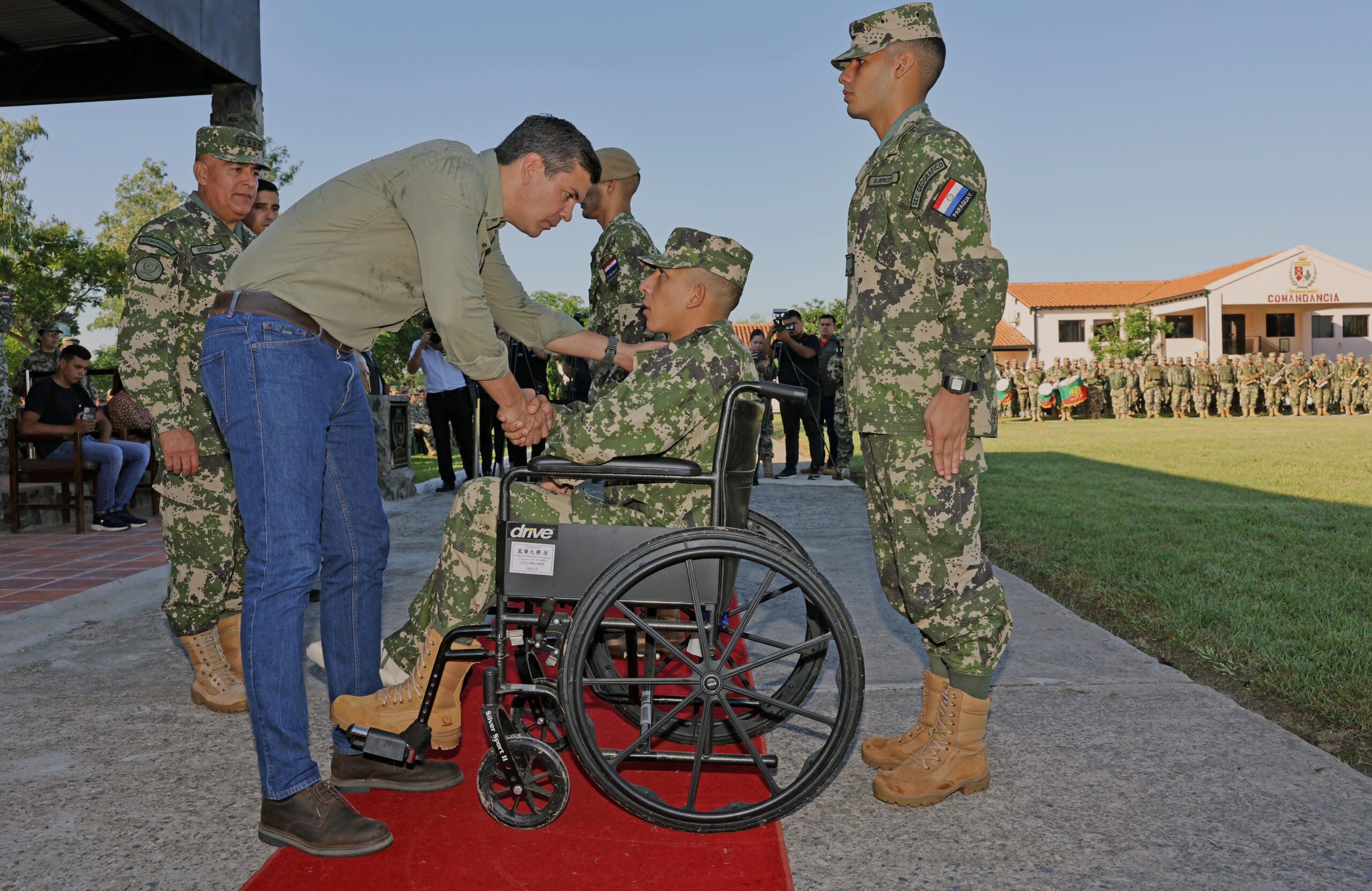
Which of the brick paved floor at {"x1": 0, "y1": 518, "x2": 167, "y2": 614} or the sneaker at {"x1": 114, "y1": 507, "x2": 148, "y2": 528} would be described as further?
the sneaker at {"x1": 114, "y1": 507, "x2": 148, "y2": 528}

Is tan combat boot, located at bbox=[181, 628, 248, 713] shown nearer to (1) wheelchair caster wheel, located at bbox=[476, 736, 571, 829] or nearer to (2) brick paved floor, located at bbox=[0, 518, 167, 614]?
(1) wheelchair caster wheel, located at bbox=[476, 736, 571, 829]

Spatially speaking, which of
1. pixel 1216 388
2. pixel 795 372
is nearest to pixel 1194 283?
pixel 1216 388

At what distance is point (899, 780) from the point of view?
2625 mm

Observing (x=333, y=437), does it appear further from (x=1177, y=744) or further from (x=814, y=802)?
(x=1177, y=744)

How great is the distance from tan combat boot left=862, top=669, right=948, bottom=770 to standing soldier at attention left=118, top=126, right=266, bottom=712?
2070 mm

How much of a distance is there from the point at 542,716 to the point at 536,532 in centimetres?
49

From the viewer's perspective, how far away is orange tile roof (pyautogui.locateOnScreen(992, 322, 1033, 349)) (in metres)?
56.1

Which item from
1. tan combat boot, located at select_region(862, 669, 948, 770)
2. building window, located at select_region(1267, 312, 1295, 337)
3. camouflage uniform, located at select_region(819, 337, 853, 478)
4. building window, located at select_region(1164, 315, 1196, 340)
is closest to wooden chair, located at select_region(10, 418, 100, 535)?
tan combat boot, located at select_region(862, 669, 948, 770)

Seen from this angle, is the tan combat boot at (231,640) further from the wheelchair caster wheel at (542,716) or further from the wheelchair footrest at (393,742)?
the wheelchair caster wheel at (542,716)

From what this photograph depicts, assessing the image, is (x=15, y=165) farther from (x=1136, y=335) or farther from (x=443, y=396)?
(x=1136, y=335)

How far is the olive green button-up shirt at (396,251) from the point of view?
2.30 m

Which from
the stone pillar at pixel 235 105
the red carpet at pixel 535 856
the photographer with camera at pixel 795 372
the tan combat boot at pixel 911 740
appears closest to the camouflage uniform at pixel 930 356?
the tan combat boot at pixel 911 740

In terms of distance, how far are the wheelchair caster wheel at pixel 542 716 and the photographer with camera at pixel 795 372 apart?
949 centimetres

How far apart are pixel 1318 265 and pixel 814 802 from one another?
56.2 meters
